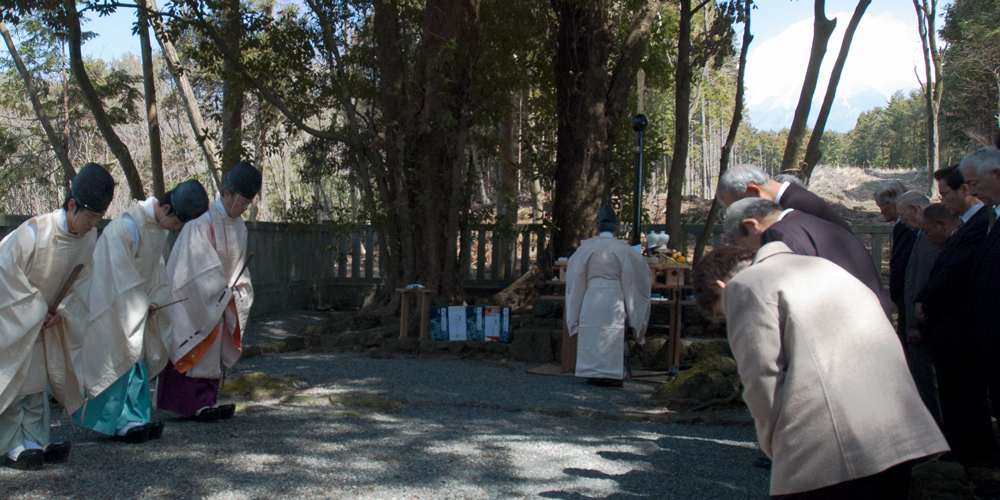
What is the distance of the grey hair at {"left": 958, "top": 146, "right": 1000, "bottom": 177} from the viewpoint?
3.58m

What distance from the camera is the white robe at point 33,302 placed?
4023 millimetres

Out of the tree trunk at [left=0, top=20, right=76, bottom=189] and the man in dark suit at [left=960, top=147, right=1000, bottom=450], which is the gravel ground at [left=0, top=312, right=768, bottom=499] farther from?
the tree trunk at [left=0, top=20, right=76, bottom=189]

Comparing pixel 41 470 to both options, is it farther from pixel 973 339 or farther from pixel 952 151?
pixel 952 151

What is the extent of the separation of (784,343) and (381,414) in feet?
13.4

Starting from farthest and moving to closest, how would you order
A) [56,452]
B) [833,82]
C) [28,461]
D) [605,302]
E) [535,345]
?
[535,345], [833,82], [605,302], [56,452], [28,461]

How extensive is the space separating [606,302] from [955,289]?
12.1 feet

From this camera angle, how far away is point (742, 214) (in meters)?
2.61

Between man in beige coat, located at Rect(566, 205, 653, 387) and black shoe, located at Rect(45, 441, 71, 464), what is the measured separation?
176 inches

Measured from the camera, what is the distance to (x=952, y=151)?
1420 inches

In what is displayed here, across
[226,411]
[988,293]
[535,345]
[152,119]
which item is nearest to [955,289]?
[988,293]

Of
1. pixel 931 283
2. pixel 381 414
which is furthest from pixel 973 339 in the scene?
pixel 381 414

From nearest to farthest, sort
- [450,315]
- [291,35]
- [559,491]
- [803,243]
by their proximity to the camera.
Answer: [803,243] < [559,491] < [450,315] < [291,35]

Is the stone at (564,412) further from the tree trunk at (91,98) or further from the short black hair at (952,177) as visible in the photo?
the tree trunk at (91,98)

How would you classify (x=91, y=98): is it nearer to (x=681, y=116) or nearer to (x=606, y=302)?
(x=606, y=302)
